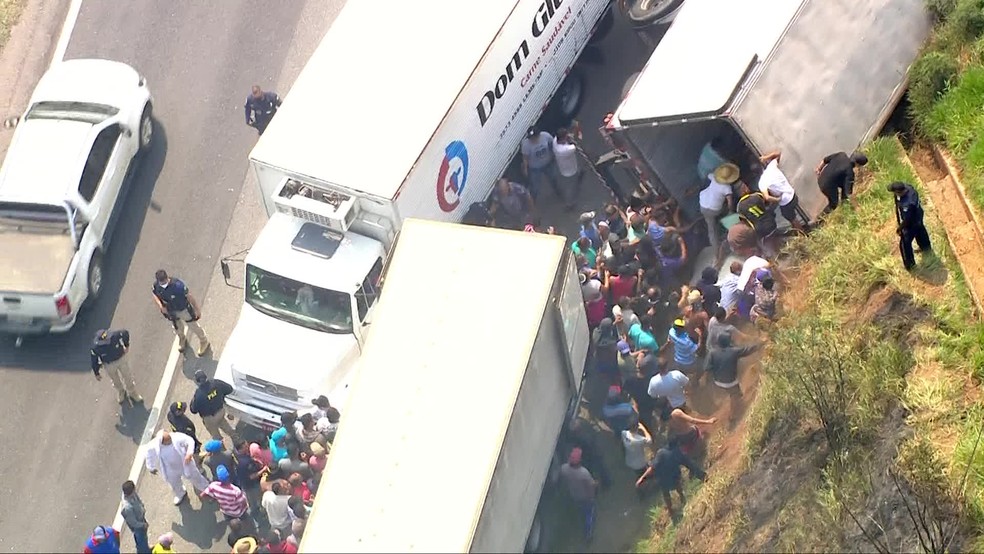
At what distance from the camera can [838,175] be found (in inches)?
590

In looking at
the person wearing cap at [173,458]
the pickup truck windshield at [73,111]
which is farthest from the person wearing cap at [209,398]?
the pickup truck windshield at [73,111]

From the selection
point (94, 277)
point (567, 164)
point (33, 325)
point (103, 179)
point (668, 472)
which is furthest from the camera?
point (103, 179)

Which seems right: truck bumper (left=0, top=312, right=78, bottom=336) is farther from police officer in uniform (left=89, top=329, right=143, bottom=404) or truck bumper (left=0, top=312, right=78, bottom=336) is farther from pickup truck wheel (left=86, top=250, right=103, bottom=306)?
police officer in uniform (left=89, top=329, right=143, bottom=404)

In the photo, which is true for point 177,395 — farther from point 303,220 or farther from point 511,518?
point 511,518

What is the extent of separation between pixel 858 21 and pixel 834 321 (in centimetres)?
436

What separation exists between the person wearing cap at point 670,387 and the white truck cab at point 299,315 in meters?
3.80

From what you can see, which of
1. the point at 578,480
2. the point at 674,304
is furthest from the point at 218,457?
the point at 674,304

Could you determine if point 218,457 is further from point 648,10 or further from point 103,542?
point 648,10

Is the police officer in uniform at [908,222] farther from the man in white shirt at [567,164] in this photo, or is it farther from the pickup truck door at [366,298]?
the pickup truck door at [366,298]

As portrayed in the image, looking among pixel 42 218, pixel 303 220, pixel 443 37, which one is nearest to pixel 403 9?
pixel 443 37

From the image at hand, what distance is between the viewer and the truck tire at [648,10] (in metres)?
18.8

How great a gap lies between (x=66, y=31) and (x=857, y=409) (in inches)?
608

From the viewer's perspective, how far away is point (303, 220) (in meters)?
16.1

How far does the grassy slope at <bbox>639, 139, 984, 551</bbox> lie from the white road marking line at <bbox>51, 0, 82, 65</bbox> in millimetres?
13609
